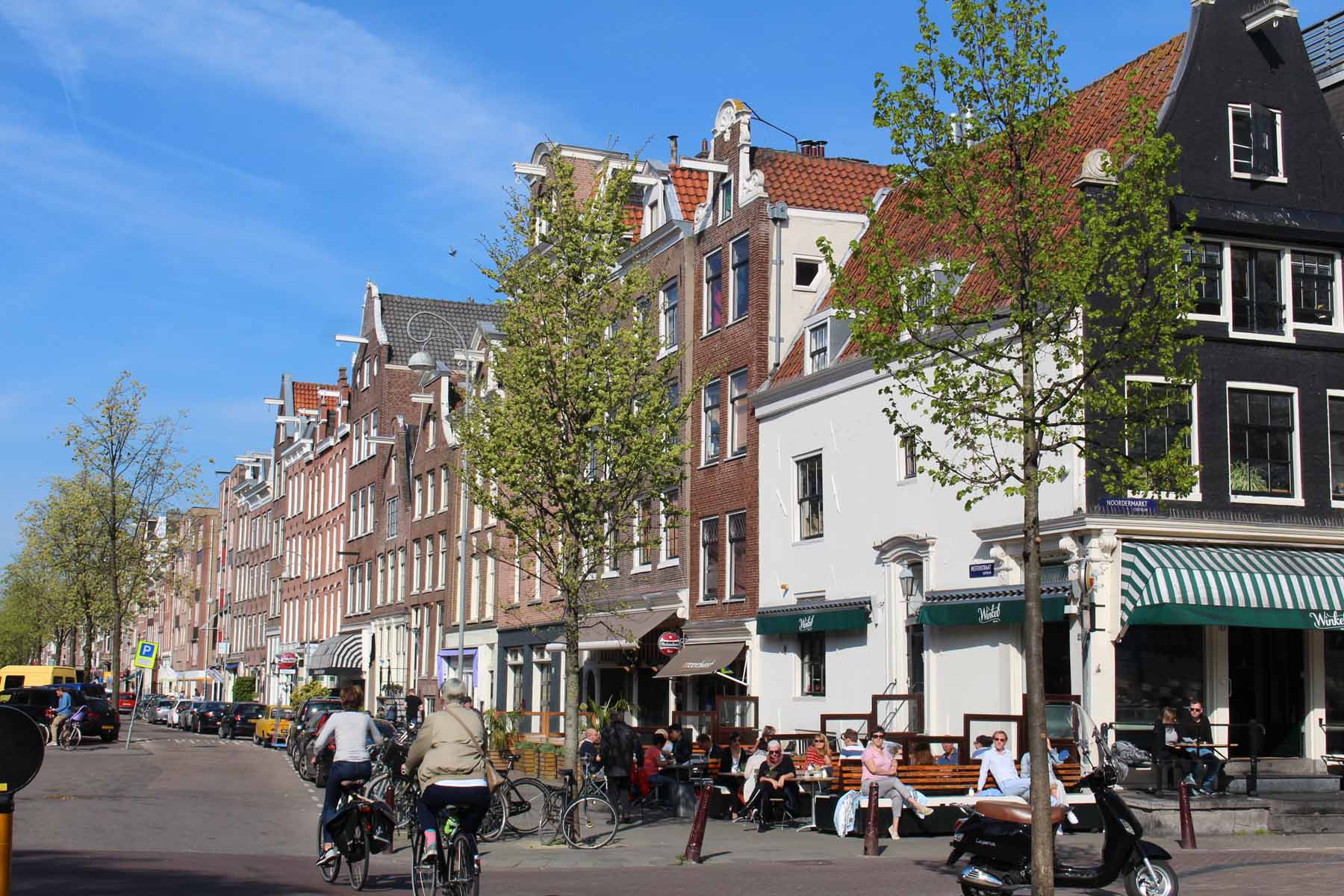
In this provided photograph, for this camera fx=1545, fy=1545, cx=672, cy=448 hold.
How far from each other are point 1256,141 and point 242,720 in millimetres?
46069

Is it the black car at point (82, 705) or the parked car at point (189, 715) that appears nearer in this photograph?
the black car at point (82, 705)

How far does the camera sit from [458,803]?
39.6ft

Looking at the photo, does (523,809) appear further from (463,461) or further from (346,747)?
(463,461)

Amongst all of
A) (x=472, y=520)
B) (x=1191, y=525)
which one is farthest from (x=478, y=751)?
(x=472, y=520)

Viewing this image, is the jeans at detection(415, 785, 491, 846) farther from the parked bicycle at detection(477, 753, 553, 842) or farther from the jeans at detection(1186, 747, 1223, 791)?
the jeans at detection(1186, 747, 1223, 791)

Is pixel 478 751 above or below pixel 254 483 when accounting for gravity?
below

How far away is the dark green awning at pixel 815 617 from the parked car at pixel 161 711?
50.9 metres

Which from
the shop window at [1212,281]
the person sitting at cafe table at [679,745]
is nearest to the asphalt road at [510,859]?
the person sitting at cafe table at [679,745]

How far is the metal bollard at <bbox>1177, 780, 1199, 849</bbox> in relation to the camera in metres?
19.1

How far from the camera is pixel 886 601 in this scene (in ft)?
93.4

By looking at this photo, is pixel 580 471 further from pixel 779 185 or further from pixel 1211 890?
pixel 779 185

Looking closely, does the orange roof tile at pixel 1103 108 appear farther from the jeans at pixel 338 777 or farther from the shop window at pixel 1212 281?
the jeans at pixel 338 777

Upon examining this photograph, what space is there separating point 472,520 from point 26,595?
173 ft

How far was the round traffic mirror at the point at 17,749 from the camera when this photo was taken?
731 centimetres
